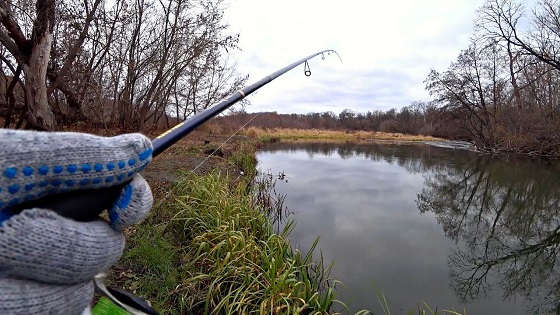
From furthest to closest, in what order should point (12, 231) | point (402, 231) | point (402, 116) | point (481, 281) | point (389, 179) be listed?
point (402, 116) → point (389, 179) → point (402, 231) → point (481, 281) → point (12, 231)

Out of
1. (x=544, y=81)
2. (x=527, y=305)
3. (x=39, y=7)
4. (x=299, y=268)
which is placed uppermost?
(x=544, y=81)

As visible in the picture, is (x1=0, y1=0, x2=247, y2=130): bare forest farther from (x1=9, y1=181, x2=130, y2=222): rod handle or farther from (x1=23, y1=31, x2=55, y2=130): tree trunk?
(x1=9, y1=181, x2=130, y2=222): rod handle

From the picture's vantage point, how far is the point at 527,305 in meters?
3.72

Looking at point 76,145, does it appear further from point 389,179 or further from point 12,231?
point 389,179

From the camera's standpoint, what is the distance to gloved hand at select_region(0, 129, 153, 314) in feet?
2.03

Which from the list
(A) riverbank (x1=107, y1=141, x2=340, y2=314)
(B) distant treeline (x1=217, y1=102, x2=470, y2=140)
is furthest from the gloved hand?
(B) distant treeline (x1=217, y1=102, x2=470, y2=140)

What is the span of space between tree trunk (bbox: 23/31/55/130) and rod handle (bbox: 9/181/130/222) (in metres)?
6.20

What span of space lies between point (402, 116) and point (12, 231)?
2387 inches

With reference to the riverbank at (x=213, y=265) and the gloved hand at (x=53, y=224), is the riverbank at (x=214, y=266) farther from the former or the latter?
the gloved hand at (x=53, y=224)

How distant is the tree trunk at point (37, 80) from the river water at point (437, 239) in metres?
5.34

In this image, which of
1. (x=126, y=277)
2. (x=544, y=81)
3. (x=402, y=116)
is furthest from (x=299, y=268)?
(x=402, y=116)

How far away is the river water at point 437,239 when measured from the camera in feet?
12.6

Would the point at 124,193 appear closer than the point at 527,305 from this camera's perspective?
Yes

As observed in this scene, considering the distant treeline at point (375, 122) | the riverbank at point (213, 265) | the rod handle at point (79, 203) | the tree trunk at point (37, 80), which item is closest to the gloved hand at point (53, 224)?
the rod handle at point (79, 203)
